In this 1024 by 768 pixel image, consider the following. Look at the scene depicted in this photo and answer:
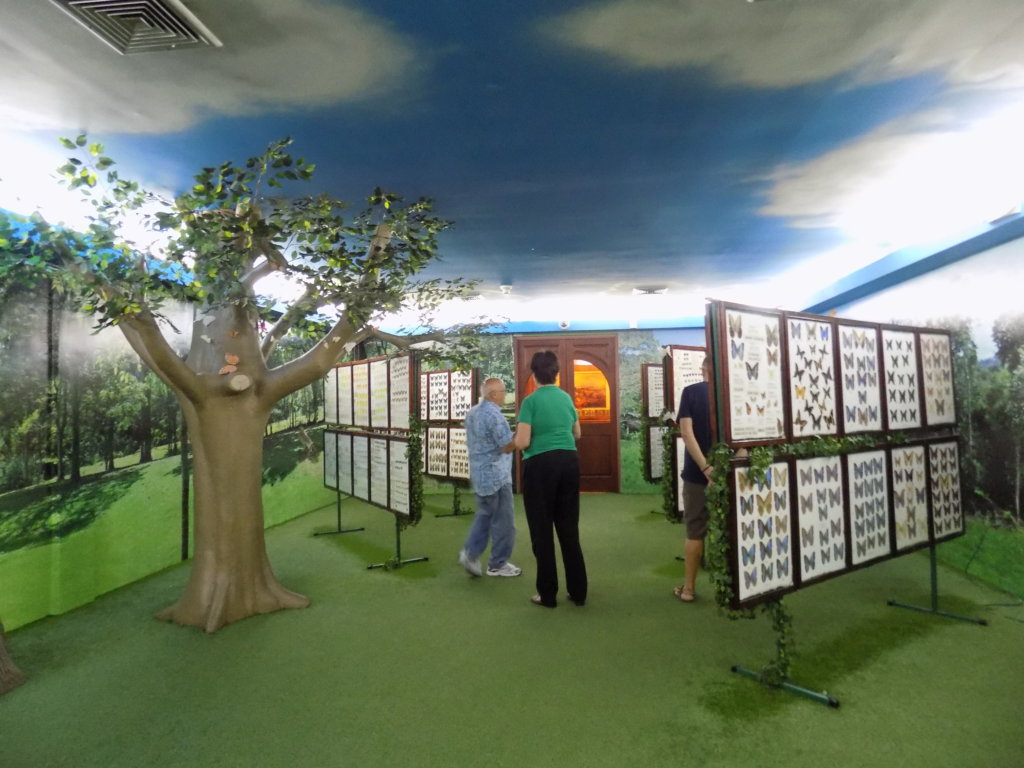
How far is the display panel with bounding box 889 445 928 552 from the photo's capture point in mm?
3447

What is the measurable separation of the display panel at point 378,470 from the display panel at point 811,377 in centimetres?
354

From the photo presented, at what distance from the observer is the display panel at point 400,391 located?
493 cm

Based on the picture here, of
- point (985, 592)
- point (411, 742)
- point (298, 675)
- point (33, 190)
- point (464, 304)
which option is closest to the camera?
point (411, 742)

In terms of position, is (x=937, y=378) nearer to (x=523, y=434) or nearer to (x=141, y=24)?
(x=523, y=434)

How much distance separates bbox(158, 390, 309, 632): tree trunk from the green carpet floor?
0.67ft

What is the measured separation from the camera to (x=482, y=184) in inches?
155

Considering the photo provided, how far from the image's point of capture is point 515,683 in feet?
9.63

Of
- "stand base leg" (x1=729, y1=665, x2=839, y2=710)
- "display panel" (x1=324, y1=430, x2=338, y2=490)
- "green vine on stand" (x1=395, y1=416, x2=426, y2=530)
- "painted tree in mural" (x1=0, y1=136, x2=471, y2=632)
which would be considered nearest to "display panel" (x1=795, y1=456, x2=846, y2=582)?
"stand base leg" (x1=729, y1=665, x2=839, y2=710)

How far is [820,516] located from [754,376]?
93 centimetres

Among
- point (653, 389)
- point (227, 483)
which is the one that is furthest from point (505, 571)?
point (653, 389)

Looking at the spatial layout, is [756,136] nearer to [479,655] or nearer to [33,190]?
[479,655]

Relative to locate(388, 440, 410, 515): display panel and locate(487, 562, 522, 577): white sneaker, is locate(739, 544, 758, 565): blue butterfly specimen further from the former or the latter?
locate(388, 440, 410, 515): display panel

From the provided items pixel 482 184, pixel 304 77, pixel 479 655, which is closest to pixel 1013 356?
pixel 482 184

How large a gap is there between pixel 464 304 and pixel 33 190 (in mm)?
5580
